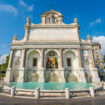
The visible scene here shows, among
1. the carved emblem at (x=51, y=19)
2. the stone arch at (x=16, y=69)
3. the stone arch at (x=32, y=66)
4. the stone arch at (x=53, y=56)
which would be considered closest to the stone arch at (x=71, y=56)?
the stone arch at (x=53, y=56)

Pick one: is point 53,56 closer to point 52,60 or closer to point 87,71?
point 52,60

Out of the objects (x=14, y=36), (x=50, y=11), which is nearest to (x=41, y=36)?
(x=14, y=36)

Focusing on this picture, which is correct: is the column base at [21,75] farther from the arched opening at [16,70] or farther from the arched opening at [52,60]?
the arched opening at [52,60]

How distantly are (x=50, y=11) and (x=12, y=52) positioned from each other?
18127 millimetres

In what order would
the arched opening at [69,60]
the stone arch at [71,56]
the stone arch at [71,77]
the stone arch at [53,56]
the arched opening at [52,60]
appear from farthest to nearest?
1. the arched opening at [69,60]
2. the stone arch at [71,56]
3. the stone arch at [53,56]
4. the arched opening at [52,60]
5. the stone arch at [71,77]

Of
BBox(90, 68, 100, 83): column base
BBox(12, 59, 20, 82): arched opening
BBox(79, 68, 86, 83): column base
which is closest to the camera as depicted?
BBox(79, 68, 86, 83): column base

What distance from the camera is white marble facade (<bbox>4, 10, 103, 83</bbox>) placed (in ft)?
65.0

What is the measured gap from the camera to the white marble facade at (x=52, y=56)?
1981 centimetres

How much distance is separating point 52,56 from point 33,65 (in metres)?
5.98

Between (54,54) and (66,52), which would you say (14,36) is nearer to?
(54,54)

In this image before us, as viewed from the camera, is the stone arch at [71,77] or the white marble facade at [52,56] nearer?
the white marble facade at [52,56]

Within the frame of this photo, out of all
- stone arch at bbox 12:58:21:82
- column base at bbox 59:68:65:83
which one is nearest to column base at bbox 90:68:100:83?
column base at bbox 59:68:65:83

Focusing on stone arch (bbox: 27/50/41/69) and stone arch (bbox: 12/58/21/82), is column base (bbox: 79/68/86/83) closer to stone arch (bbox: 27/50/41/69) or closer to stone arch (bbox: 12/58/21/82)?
stone arch (bbox: 27/50/41/69)

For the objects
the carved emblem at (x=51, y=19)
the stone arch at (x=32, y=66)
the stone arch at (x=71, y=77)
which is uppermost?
the carved emblem at (x=51, y=19)
